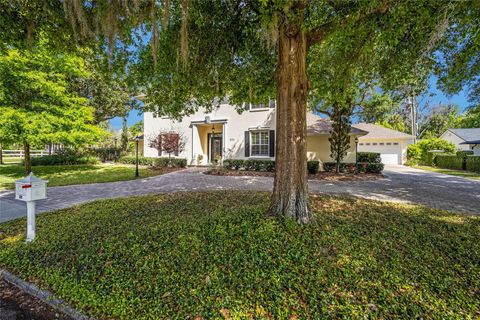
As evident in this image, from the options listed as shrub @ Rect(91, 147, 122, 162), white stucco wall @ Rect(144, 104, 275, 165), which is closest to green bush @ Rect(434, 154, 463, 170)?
white stucco wall @ Rect(144, 104, 275, 165)

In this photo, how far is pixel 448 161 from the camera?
1964cm

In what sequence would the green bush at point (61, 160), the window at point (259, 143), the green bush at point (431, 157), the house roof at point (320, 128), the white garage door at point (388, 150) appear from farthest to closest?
1. the white garage door at point (388, 150)
2. the green bush at point (431, 157)
3. the green bush at point (61, 160)
4. the window at point (259, 143)
5. the house roof at point (320, 128)

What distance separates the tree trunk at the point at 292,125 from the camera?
157 inches

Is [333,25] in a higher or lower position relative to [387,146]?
higher

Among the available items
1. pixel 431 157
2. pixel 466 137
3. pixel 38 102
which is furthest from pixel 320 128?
pixel 466 137

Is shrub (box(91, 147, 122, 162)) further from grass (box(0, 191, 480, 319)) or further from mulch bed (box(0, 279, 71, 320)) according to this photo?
mulch bed (box(0, 279, 71, 320))

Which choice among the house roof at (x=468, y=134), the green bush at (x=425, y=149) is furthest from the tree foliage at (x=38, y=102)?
the house roof at (x=468, y=134)

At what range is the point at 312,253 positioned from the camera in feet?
10.2

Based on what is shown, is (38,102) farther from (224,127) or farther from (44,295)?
(44,295)

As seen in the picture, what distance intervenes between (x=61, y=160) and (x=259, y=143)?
49.9 feet

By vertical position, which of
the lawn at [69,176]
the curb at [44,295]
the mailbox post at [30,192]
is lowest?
the curb at [44,295]

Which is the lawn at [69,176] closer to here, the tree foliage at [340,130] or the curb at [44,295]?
the curb at [44,295]

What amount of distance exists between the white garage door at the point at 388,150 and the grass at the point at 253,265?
20.5 meters

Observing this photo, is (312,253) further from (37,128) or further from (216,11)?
(37,128)
